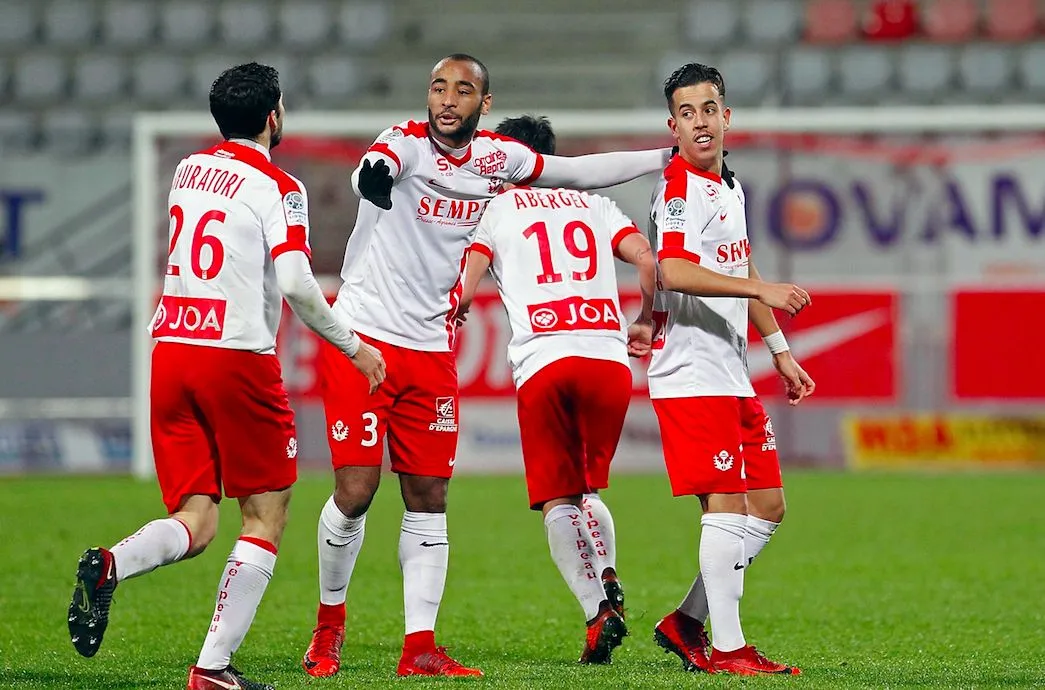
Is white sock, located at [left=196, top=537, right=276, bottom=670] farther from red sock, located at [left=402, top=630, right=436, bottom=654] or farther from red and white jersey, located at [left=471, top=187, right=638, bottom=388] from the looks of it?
red and white jersey, located at [left=471, top=187, right=638, bottom=388]

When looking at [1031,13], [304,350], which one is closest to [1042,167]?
[1031,13]

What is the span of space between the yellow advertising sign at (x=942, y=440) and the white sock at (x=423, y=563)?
9.29 m

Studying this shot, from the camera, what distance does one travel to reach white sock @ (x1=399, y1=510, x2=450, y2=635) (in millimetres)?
5590

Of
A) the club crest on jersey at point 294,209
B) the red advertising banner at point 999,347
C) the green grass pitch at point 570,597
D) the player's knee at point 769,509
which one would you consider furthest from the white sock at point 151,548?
the red advertising banner at point 999,347

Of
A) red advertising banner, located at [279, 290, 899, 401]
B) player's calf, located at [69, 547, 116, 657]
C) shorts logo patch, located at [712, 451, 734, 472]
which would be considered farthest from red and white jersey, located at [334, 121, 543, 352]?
red advertising banner, located at [279, 290, 899, 401]

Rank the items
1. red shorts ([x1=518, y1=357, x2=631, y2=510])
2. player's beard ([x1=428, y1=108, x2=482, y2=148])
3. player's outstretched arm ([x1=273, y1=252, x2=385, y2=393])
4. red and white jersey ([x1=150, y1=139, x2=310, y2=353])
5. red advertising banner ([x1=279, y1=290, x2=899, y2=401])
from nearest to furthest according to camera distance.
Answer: player's outstretched arm ([x1=273, y1=252, x2=385, y2=393]), red and white jersey ([x1=150, y1=139, x2=310, y2=353]), player's beard ([x1=428, y1=108, x2=482, y2=148]), red shorts ([x1=518, y1=357, x2=631, y2=510]), red advertising banner ([x1=279, y1=290, x2=899, y2=401])


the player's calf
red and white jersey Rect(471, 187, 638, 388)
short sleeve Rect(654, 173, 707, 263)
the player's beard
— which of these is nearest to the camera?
the player's calf

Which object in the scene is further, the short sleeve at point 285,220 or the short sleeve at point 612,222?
the short sleeve at point 612,222

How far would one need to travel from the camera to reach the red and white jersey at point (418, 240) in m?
5.70

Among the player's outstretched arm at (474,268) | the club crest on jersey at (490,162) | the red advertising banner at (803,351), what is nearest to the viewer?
the club crest on jersey at (490,162)

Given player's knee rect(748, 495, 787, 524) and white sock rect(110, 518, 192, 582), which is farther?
player's knee rect(748, 495, 787, 524)

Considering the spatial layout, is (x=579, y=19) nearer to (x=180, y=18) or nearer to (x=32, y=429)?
(x=180, y=18)

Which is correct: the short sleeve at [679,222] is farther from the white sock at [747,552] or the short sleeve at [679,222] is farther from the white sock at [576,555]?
the white sock at [576,555]

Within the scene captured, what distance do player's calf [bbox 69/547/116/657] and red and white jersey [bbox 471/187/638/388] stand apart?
2.19m
